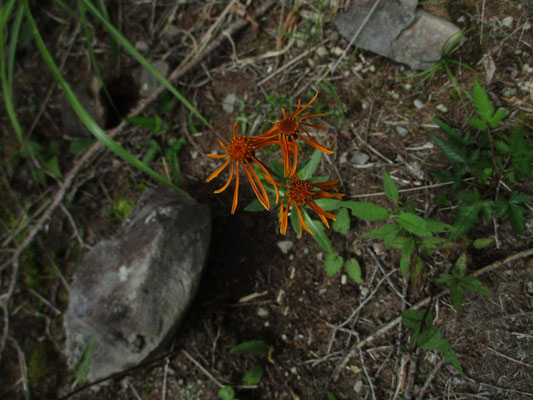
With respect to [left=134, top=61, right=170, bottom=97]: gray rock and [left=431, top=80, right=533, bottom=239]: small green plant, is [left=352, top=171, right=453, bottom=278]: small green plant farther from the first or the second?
[left=134, top=61, right=170, bottom=97]: gray rock

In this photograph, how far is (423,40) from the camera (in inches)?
82.6

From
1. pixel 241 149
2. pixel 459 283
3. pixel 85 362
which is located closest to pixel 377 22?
pixel 241 149

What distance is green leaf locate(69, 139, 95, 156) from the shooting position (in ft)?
9.19

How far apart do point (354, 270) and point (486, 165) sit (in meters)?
0.86

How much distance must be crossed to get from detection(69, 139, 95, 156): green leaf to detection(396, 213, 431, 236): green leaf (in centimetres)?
241

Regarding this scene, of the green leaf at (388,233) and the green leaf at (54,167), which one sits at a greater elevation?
the green leaf at (388,233)

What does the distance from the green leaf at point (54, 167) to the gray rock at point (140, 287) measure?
95 centimetres

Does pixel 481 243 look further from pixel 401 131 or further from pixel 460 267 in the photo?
pixel 401 131

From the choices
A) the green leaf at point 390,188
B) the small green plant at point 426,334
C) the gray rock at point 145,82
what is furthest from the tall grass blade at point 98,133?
the small green plant at point 426,334

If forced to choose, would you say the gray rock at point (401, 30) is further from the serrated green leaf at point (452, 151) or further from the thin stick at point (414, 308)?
the thin stick at point (414, 308)

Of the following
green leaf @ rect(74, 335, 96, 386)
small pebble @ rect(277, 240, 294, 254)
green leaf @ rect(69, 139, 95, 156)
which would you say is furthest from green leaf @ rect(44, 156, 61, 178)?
small pebble @ rect(277, 240, 294, 254)

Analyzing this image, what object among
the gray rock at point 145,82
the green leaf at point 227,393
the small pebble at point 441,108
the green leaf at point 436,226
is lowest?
the green leaf at point 227,393

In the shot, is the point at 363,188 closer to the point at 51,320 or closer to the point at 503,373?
the point at 503,373

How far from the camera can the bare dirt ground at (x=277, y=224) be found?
70.0 inches
